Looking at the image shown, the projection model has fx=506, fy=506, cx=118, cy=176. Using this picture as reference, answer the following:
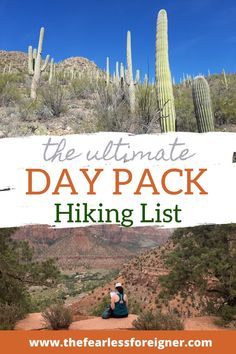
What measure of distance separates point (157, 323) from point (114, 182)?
2.70 m

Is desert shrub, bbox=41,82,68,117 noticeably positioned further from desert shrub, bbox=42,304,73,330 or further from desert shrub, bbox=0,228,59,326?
desert shrub, bbox=42,304,73,330

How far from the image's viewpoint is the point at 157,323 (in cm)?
913

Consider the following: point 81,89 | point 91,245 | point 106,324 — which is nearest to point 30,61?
point 81,89

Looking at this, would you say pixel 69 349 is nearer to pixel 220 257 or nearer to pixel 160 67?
pixel 220 257

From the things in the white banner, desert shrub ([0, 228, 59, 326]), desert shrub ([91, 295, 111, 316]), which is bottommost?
desert shrub ([91, 295, 111, 316])

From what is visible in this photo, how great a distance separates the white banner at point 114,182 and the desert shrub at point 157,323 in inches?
72.1

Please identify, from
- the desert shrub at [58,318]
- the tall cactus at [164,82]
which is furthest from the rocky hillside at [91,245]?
the desert shrub at [58,318]

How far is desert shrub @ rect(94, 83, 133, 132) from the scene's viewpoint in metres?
22.5

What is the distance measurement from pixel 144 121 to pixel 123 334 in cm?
1568

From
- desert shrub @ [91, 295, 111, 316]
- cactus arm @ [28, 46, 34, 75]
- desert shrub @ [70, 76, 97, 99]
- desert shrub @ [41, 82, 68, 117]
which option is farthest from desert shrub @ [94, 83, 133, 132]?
desert shrub @ [70, 76, 97, 99]

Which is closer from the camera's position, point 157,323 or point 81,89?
point 157,323

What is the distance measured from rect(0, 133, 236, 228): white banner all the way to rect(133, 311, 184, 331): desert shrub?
1.83 metres

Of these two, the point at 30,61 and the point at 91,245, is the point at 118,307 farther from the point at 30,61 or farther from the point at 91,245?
the point at 91,245

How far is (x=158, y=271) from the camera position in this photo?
26.7 m
